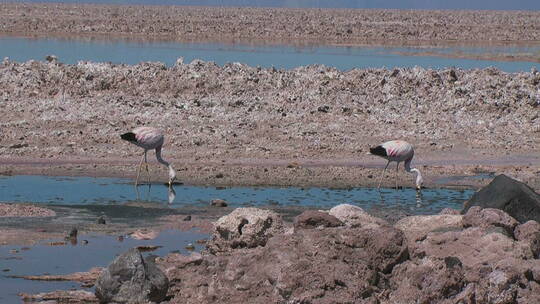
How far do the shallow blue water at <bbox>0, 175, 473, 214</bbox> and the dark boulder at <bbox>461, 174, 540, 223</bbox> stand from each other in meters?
3.84

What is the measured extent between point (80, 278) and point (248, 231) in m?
1.92

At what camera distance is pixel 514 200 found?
43.1 feet

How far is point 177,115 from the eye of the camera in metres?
26.2

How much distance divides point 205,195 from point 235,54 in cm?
3256

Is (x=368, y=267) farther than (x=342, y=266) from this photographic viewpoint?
Yes

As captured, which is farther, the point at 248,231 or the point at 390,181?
the point at 390,181

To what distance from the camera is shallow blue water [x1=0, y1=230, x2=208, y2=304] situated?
11.9 meters

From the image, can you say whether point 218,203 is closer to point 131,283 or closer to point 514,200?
point 514,200

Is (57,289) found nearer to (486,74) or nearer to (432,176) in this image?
(432,176)

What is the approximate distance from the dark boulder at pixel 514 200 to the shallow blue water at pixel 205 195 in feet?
12.6

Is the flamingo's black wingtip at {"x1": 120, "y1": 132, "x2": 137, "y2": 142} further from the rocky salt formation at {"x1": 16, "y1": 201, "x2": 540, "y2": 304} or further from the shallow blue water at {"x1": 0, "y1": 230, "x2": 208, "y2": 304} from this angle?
the rocky salt formation at {"x1": 16, "y1": 201, "x2": 540, "y2": 304}

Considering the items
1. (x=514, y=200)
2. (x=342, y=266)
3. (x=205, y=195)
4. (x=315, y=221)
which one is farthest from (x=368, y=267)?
(x=205, y=195)

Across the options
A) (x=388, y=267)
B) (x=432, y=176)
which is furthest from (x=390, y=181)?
(x=388, y=267)

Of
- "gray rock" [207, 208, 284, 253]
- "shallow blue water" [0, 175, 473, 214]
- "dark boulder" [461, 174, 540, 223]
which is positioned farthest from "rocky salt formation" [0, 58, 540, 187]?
"gray rock" [207, 208, 284, 253]
